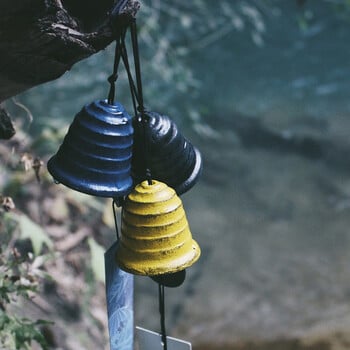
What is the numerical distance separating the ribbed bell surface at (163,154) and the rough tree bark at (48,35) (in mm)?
273

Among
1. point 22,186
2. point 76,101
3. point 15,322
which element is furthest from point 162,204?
point 76,101

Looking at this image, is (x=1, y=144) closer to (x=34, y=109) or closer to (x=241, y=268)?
(x=241, y=268)

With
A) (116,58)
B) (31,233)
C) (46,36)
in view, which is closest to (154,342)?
(116,58)

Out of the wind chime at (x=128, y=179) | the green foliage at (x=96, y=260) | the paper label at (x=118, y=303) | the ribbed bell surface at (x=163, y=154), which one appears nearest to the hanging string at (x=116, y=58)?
the wind chime at (x=128, y=179)

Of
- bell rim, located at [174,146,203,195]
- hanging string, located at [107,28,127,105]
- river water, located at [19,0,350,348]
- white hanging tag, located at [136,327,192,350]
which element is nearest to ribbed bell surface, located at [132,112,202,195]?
bell rim, located at [174,146,203,195]

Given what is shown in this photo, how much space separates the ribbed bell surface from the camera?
1788 millimetres

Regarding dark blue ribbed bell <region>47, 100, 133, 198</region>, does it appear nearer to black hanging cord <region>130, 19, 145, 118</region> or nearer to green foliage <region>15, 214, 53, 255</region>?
black hanging cord <region>130, 19, 145, 118</region>

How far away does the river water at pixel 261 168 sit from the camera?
4848 millimetres

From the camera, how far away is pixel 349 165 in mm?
6578

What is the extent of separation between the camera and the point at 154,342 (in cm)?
190

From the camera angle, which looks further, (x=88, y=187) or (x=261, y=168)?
(x=261, y=168)

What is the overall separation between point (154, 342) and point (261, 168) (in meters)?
4.93

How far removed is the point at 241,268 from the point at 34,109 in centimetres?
304

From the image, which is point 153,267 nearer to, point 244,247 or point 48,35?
point 48,35
